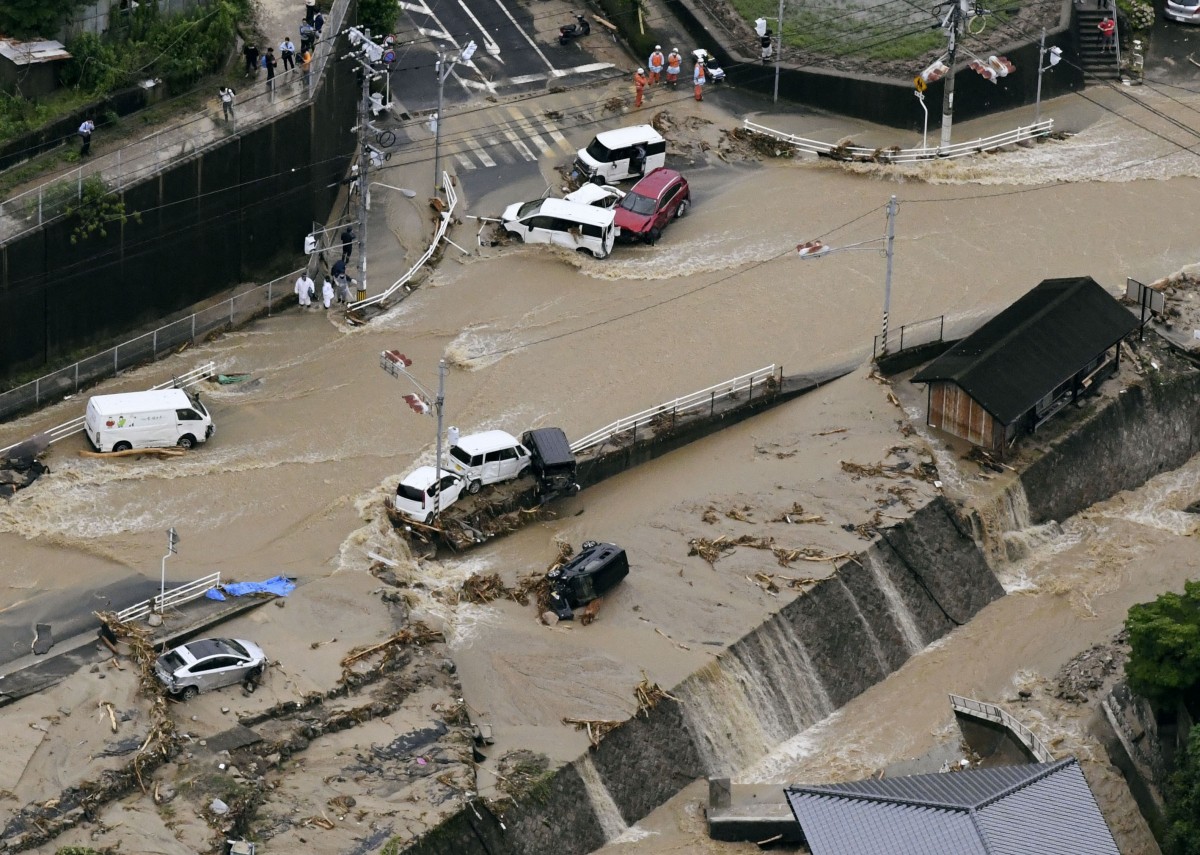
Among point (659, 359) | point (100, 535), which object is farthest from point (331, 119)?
point (100, 535)

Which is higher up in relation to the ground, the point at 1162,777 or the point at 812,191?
the point at 812,191

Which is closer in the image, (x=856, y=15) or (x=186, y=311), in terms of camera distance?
(x=186, y=311)

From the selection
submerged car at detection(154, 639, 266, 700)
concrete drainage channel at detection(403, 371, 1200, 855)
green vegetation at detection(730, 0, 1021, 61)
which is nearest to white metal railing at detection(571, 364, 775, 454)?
concrete drainage channel at detection(403, 371, 1200, 855)

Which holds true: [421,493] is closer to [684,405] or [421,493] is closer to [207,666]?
[207,666]

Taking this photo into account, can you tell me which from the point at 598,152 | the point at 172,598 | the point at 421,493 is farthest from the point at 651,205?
the point at 172,598

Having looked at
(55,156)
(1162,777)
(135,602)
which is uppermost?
(55,156)

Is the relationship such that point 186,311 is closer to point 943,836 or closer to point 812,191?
point 812,191

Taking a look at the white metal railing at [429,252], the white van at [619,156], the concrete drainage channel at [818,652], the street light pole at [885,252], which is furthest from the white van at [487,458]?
the white van at [619,156]
